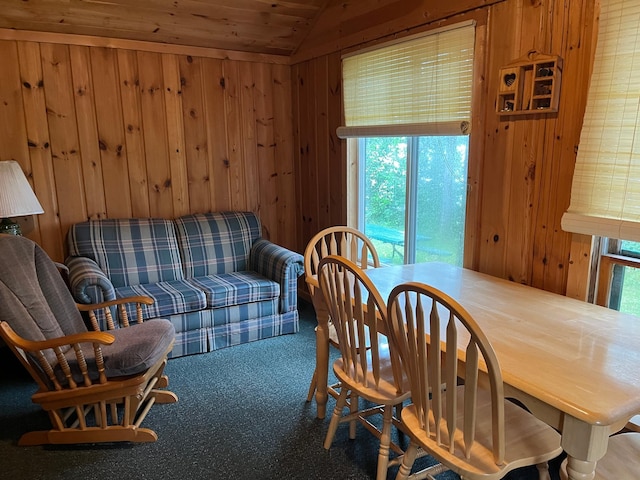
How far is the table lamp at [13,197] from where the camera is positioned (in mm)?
2809

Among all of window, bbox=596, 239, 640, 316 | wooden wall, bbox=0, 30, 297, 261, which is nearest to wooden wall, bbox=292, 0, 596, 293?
window, bbox=596, 239, 640, 316

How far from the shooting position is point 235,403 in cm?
254

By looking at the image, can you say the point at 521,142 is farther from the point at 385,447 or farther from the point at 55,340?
the point at 55,340

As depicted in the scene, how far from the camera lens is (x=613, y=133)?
6.10 feet

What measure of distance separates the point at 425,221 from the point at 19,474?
2.47m

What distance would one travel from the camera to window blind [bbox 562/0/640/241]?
1782 mm

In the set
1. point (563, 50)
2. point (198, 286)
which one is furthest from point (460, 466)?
point (198, 286)

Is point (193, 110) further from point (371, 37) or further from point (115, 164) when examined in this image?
point (371, 37)

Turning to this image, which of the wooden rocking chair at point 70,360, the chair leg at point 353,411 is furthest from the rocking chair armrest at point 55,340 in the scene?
the chair leg at point 353,411

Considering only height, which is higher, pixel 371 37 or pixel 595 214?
pixel 371 37

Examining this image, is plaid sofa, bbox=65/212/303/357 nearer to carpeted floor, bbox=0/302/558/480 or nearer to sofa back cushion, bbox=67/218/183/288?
sofa back cushion, bbox=67/218/183/288

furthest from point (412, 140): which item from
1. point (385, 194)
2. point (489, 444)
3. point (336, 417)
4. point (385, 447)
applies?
point (489, 444)

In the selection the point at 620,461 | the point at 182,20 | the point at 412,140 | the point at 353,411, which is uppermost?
the point at 182,20

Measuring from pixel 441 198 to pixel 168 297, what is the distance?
1.83m
